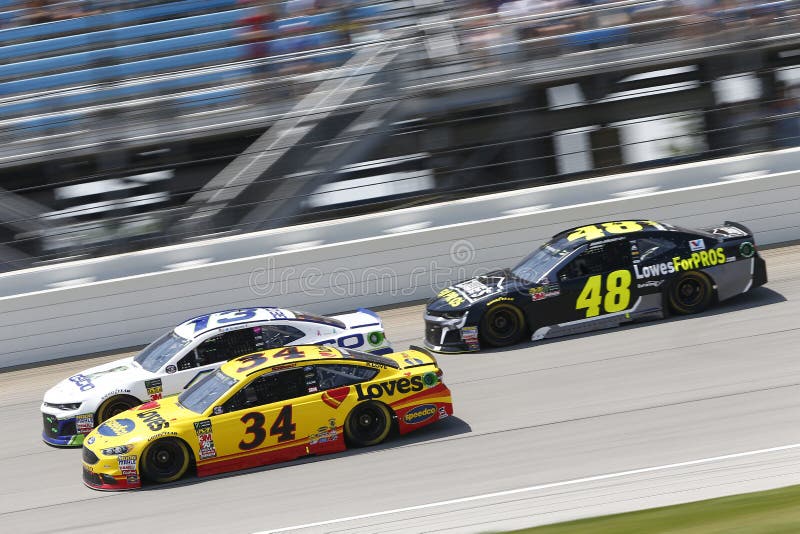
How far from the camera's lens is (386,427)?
31.6 feet

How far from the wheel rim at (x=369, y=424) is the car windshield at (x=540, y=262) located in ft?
10.9

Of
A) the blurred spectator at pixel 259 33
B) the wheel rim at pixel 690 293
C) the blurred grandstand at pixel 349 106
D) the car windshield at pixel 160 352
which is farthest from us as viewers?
the blurred spectator at pixel 259 33

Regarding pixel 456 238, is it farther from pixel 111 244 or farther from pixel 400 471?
pixel 400 471

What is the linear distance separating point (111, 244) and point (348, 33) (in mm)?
5277

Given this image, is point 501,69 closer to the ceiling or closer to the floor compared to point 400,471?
closer to the ceiling

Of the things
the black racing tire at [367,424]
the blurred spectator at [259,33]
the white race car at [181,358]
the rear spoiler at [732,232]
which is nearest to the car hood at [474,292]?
the white race car at [181,358]

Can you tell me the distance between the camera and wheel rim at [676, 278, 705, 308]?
12392 mm

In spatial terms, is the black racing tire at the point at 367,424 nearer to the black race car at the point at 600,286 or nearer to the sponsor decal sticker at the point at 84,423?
the black race car at the point at 600,286

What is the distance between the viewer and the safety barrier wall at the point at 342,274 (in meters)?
14.9

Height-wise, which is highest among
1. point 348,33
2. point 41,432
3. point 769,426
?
point 348,33

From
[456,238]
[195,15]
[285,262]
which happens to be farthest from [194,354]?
[195,15]

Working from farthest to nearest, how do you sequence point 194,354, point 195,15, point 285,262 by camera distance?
point 195,15 → point 285,262 → point 194,354

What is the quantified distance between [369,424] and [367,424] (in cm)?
2

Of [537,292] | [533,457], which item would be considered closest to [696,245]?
[537,292]
